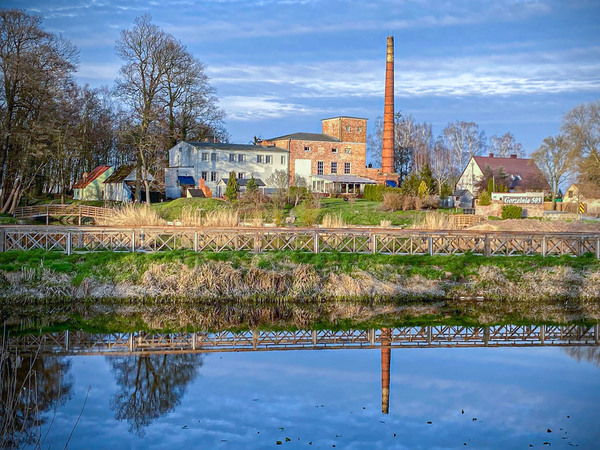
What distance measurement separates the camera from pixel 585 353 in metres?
12.1

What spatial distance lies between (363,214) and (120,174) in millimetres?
21981

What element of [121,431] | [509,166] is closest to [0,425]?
[121,431]

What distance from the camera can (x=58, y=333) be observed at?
12.8 meters

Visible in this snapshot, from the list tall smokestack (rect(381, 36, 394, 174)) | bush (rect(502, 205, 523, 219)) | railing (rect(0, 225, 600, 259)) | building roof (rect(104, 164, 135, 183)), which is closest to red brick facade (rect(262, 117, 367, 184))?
tall smokestack (rect(381, 36, 394, 174))

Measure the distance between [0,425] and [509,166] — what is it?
2366 inches

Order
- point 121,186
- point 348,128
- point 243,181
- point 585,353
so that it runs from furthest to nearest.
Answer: point 348,128 < point 243,181 < point 121,186 < point 585,353

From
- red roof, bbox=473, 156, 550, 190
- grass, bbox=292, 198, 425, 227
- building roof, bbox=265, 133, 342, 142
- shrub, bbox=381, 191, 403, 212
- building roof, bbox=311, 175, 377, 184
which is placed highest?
building roof, bbox=265, 133, 342, 142

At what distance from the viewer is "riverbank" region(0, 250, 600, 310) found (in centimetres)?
1568

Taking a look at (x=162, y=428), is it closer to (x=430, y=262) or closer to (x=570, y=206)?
(x=430, y=262)

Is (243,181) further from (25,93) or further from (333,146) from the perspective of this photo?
(25,93)

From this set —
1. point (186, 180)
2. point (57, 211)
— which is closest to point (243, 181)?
point (186, 180)

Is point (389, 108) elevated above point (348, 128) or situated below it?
above

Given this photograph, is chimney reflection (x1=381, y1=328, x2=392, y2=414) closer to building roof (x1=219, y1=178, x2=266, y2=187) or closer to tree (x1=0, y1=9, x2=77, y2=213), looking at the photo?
tree (x1=0, y1=9, x2=77, y2=213)

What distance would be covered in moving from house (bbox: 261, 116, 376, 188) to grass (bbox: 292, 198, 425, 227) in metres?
17.7
